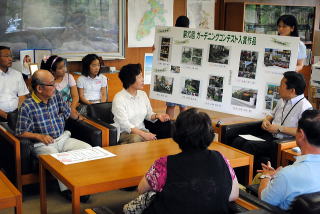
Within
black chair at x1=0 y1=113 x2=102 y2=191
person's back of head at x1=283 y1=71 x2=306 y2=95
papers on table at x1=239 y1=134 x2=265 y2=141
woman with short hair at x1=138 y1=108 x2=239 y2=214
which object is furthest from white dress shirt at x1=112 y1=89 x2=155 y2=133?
woman with short hair at x1=138 y1=108 x2=239 y2=214

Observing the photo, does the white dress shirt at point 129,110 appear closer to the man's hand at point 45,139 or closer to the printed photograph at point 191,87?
the printed photograph at point 191,87

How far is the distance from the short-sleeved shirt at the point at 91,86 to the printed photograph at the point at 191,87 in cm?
110

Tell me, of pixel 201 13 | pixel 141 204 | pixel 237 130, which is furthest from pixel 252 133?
pixel 201 13

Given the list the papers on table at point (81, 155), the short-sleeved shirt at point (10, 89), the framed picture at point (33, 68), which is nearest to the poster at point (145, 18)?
the framed picture at point (33, 68)

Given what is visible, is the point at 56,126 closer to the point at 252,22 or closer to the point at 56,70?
the point at 56,70

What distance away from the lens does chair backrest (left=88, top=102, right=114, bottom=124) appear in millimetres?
4270

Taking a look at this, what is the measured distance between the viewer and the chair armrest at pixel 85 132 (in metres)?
3.71

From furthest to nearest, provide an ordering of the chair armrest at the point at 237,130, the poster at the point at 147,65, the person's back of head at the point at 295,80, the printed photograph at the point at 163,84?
the poster at the point at 147,65 < the printed photograph at the point at 163,84 < the chair armrest at the point at 237,130 < the person's back of head at the point at 295,80

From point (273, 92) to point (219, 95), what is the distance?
0.58m

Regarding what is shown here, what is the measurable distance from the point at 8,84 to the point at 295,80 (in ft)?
9.45

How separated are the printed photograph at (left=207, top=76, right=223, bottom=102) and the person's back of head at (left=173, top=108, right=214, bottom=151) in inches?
91.7

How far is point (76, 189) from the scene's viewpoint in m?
2.55

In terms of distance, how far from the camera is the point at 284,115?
158 inches

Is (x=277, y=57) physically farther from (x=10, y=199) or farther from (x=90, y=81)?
(x=10, y=199)
